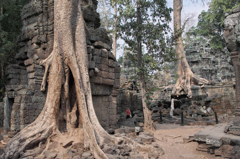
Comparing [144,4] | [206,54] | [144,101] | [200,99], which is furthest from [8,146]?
[206,54]

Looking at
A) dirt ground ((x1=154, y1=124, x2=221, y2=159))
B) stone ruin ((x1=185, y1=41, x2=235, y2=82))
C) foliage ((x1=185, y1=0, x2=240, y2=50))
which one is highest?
foliage ((x1=185, y1=0, x2=240, y2=50))

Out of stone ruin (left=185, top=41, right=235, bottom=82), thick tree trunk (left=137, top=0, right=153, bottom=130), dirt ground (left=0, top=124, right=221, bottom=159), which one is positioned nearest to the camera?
dirt ground (left=0, top=124, right=221, bottom=159)

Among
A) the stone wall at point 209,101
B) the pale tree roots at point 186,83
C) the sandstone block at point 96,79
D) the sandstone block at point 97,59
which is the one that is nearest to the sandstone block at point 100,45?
the sandstone block at point 97,59

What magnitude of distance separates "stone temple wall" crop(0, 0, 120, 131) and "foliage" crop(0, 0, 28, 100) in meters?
2.75

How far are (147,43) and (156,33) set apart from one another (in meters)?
0.73

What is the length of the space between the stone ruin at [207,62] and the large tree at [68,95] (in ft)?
51.1

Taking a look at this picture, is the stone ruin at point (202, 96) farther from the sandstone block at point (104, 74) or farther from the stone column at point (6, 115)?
the stone column at point (6, 115)

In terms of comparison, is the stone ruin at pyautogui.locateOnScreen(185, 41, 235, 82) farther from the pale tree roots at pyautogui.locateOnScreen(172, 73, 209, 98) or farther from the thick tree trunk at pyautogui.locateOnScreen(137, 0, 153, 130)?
the thick tree trunk at pyautogui.locateOnScreen(137, 0, 153, 130)

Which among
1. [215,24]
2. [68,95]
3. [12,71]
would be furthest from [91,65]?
[215,24]

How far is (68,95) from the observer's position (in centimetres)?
470

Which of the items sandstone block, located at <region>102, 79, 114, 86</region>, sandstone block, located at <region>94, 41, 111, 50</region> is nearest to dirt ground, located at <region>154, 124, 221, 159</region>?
sandstone block, located at <region>102, 79, 114, 86</region>

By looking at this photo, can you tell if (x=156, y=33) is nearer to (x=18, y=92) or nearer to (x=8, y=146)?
(x=18, y=92)

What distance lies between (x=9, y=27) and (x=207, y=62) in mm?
17144

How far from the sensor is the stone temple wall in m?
5.09
